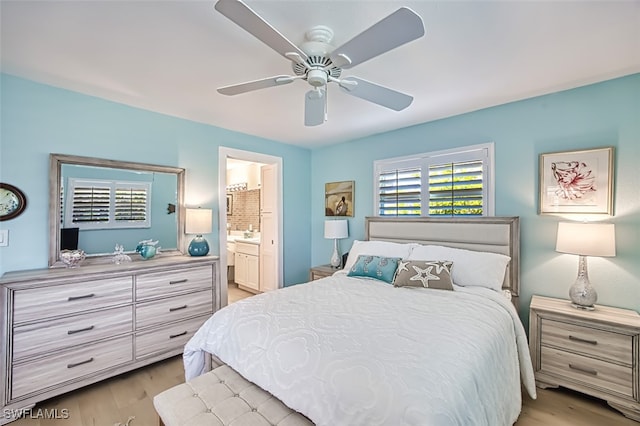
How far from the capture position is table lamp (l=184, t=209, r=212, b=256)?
3129 millimetres

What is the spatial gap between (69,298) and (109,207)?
3.12ft

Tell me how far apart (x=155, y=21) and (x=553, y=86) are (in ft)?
10.1

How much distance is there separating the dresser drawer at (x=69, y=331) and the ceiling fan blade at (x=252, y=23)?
2.50 m

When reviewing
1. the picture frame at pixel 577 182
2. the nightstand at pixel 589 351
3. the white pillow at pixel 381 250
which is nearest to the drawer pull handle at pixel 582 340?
the nightstand at pixel 589 351

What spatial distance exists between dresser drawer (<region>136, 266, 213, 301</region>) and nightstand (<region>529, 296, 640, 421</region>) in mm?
3099

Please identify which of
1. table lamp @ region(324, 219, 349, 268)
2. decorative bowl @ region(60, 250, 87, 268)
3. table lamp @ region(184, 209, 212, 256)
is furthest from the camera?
table lamp @ region(324, 219, 349, 268)

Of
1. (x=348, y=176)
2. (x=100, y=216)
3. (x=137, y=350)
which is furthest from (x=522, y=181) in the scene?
(x=100, y=216)

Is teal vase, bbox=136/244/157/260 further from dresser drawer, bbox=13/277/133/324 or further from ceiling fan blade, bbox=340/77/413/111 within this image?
ceiling fan blade, bbox=340/77/413/111

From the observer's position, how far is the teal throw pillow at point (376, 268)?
8.89 feet

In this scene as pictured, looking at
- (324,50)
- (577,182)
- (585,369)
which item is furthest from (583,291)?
(324,50)

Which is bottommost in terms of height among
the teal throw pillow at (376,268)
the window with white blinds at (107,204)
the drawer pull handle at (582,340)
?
the drawer pull handle at (582,340)

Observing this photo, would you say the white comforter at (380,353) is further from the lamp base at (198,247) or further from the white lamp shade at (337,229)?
the white lamp shade at (337,229)

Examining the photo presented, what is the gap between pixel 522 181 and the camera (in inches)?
108

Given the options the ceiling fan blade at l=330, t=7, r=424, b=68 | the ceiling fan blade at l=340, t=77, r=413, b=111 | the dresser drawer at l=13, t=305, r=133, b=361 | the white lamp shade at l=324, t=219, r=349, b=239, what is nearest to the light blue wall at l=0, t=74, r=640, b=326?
the dresser drawer at l=13, t=305, r=133, b=361
